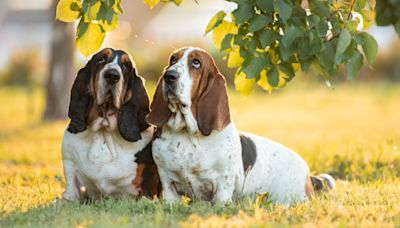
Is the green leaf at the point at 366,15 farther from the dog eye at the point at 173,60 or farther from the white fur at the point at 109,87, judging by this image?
the white fur at the point at 109,87

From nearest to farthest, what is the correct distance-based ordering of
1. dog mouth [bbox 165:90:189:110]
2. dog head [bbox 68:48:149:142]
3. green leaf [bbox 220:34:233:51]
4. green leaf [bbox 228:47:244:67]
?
dog mouth [bbox 165:90:189:110] < dog head [bbox 68:48:149:142] < green leaf [bbox 220:34:233:51] < green leaf [bbox 228:47:244:67]

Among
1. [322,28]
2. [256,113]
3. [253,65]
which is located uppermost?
[322,28]

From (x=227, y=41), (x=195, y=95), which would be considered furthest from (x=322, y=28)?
(x=195, y=95)

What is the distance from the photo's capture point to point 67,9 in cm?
384

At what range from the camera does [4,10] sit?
50531mm

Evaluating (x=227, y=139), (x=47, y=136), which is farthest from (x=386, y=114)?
(x=227, y=139)

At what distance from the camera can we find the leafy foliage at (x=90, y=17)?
147 inches

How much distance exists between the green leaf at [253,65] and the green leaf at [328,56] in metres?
0.52

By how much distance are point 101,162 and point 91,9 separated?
137cm

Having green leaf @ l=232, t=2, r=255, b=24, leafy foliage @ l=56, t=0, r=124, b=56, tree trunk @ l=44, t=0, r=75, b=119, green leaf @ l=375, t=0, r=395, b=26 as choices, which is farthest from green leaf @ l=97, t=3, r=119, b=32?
A: tree trunk @ l=44, t=0, r=75, b=119

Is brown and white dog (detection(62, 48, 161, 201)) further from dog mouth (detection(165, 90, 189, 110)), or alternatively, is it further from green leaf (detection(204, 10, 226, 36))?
green leaf (detection(204, 10, 226, 36))

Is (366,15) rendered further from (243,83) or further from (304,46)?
(243,83)

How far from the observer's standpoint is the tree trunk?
447 inches

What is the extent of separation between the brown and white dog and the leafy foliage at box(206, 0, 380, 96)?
976mm
